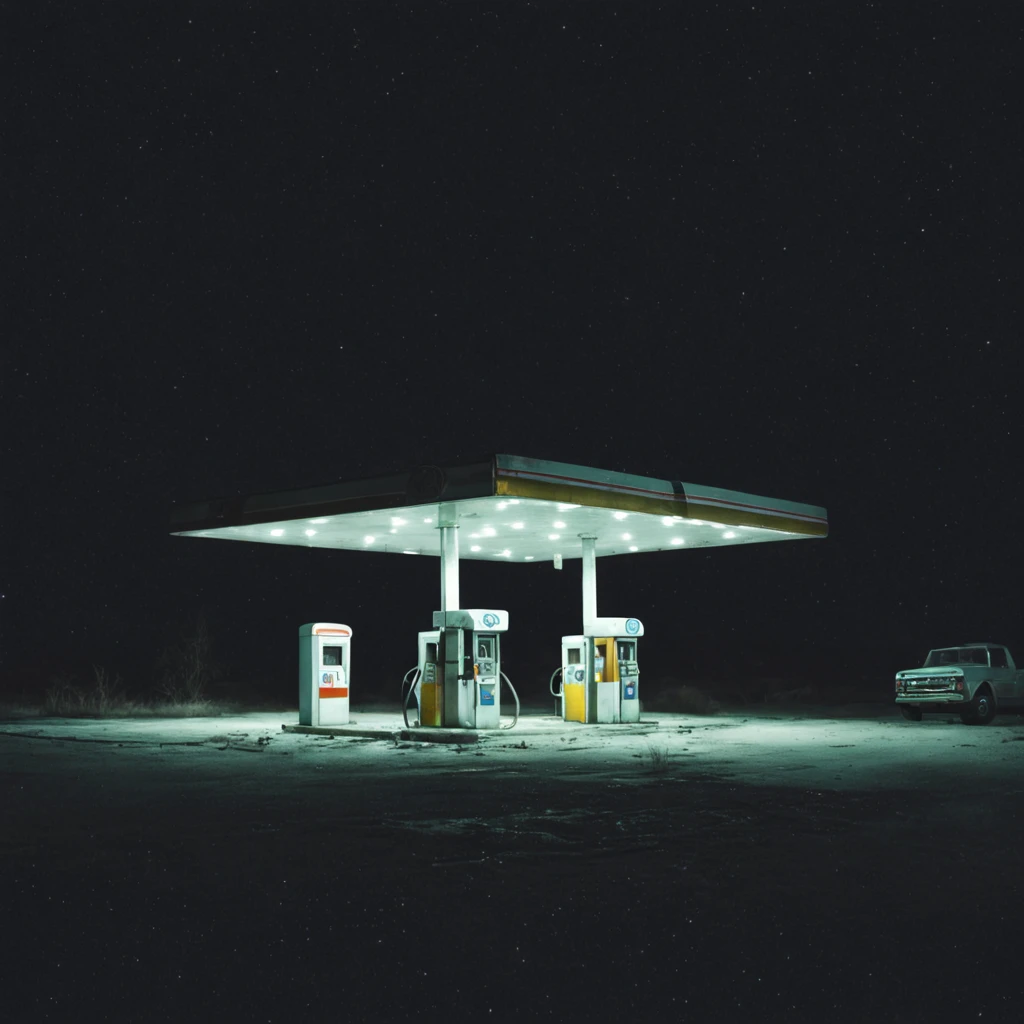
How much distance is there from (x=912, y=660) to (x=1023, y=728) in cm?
4918

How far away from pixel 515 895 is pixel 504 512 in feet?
52.3

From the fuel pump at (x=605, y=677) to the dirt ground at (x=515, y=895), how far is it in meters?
11.6

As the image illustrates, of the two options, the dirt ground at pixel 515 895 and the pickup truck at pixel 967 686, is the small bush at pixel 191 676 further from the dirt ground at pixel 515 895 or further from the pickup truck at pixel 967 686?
the dirt ground at pixel 515 895

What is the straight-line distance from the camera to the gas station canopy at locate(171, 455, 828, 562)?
20.3 metres

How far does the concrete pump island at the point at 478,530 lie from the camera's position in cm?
2083

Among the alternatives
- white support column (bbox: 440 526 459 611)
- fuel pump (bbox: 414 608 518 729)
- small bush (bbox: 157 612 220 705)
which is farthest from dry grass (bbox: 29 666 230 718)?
white support column (bbox: 440 526 459 611)

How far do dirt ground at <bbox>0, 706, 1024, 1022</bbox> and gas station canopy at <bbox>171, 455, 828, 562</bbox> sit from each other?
22.6ft

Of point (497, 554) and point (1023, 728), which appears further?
point (497, 554)

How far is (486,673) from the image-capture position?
23.6 meters

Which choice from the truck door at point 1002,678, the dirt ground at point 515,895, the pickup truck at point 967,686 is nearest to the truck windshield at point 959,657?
the pickup truck at point 967,686

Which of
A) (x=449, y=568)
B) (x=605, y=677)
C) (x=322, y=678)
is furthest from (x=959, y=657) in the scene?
(x=322, y=678)

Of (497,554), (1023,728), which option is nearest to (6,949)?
(1023,728)

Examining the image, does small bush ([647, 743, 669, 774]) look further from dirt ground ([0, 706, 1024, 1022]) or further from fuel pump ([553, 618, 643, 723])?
fuel pump ([553, 618, 643, 723])

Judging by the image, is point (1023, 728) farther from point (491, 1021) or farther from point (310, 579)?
point (310, 579)
